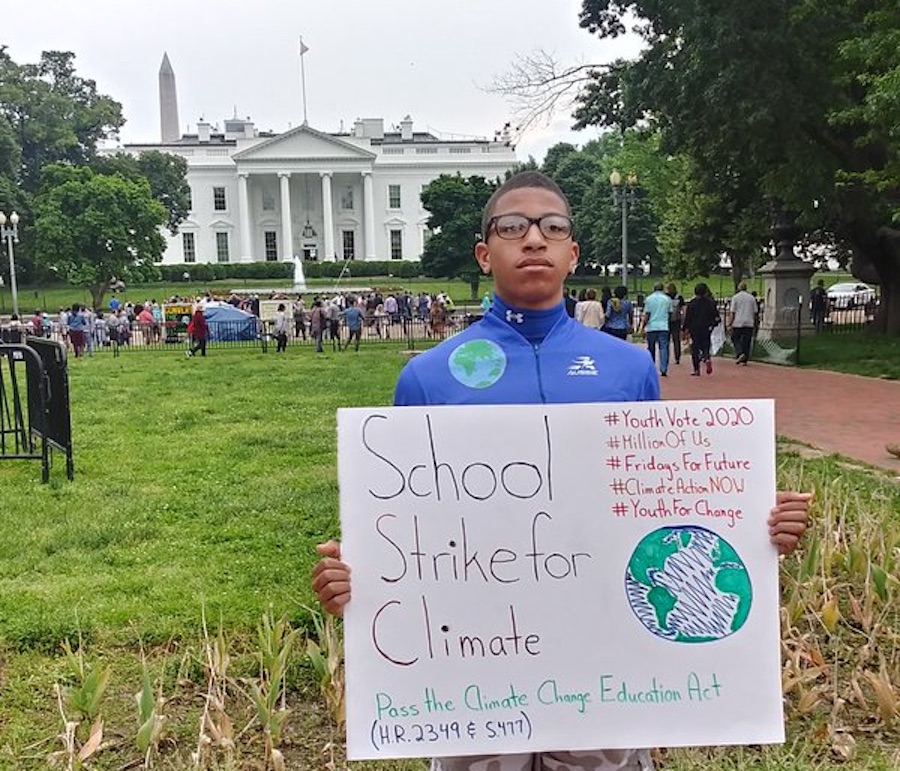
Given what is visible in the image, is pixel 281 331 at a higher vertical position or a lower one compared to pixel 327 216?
lower

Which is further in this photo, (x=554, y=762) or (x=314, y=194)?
(x=314, y=194)

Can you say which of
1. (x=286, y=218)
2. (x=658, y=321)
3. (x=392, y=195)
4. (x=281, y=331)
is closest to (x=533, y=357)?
(x=658, y=321)

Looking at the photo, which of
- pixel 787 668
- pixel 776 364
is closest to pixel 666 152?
pixel 776 364

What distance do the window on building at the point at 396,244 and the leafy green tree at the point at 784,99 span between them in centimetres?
7097

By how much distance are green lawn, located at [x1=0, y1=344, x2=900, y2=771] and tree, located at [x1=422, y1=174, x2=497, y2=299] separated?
47133mm

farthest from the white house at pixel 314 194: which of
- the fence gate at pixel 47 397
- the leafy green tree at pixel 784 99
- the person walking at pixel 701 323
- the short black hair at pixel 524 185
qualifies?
the short black hair at pixel 524 185

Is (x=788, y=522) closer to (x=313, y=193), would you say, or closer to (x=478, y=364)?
(x=478, y=364)

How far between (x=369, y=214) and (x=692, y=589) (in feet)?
294

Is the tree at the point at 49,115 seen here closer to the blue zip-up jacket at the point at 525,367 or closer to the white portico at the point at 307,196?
the white portico at the point at 307,196

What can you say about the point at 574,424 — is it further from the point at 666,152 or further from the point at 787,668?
the point at 666,152

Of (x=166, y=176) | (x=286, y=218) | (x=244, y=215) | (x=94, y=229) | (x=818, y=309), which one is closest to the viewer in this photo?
(x=818, y=309)

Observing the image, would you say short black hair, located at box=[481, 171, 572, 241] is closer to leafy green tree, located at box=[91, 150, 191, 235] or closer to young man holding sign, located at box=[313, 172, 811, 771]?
young man holding sign, located at box=[313, 172, 811, 771]

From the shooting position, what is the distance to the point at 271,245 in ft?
301

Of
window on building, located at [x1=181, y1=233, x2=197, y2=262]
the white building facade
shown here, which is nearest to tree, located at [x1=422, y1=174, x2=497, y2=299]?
the white building facade
